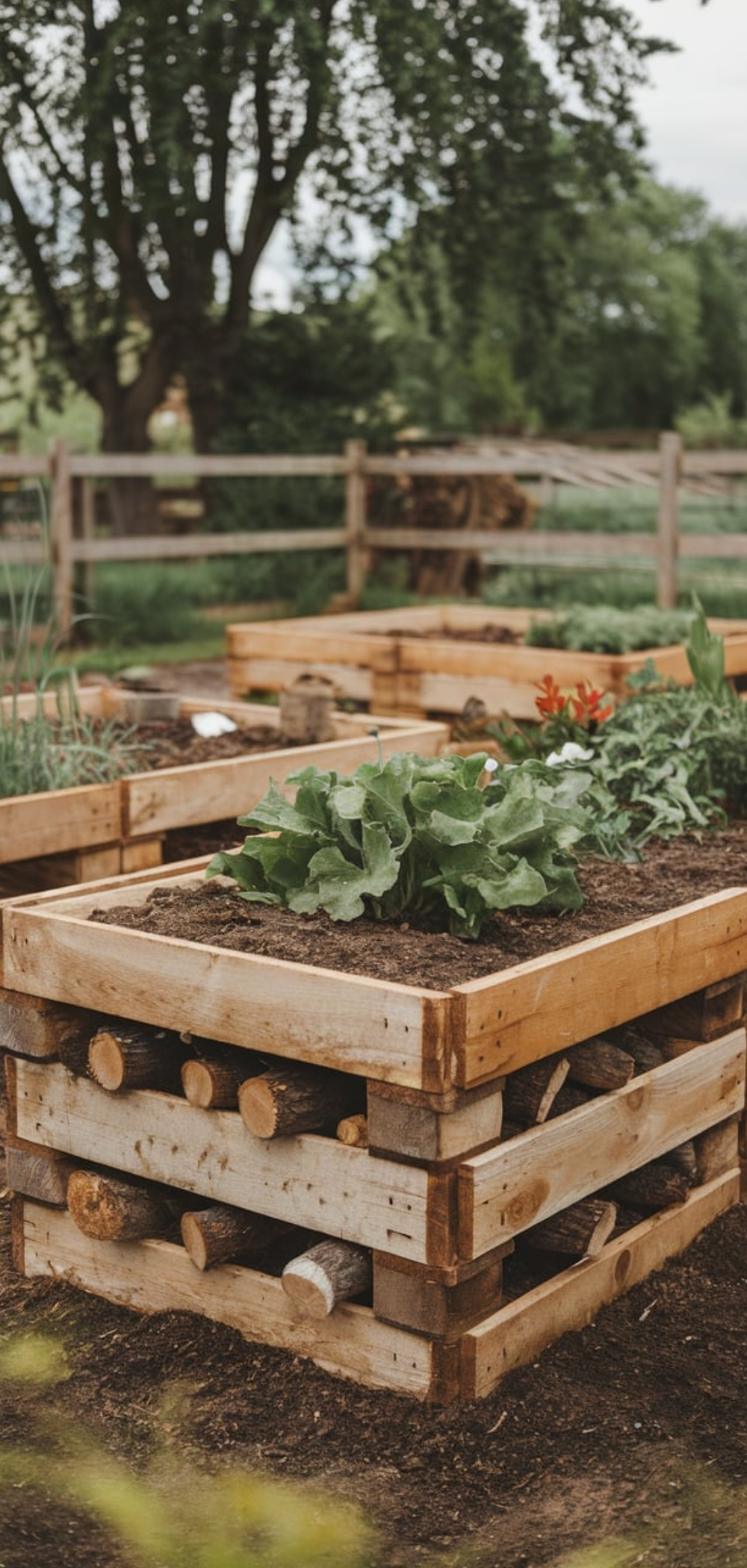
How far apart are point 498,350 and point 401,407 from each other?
21.1 metres

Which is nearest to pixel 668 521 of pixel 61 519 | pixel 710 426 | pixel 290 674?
pixel 290 674

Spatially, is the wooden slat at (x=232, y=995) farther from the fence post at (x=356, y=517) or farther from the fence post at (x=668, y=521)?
the fence post at (x=356, y=517)

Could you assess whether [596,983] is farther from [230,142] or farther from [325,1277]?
[230,142]

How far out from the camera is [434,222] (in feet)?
45.4

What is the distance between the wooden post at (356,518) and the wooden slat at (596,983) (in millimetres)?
8662

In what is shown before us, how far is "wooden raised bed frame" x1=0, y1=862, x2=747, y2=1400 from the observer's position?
258 centimetres

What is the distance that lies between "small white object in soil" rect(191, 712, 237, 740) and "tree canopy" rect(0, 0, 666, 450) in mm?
6401

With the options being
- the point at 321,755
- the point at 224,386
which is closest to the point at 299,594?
the point at 224,386

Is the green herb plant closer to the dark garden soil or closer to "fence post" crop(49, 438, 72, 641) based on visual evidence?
the dark garden soil

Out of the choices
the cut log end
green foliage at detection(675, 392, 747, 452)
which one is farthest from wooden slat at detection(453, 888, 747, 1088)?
green foliage at detection(675, 392, 747, 452)

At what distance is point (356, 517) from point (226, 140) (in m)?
3.41

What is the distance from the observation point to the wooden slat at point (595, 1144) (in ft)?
8.52

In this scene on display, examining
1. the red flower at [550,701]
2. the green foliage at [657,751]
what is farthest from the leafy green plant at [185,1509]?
the red flower at [550,701]

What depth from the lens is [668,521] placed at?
945cm
